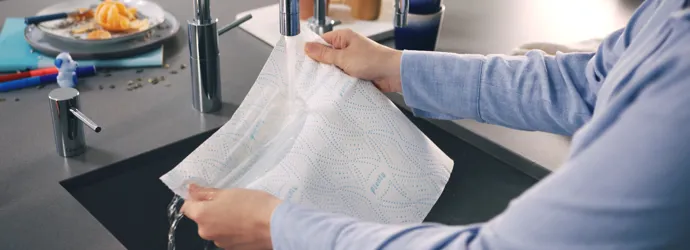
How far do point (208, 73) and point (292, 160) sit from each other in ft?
0.84

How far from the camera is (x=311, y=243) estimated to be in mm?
630

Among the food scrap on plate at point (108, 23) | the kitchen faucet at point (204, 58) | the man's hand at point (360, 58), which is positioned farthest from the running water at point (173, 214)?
the food scrap on plate at point (108, 23)

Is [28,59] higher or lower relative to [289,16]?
lower

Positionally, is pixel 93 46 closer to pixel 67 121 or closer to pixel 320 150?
pixel 67 121

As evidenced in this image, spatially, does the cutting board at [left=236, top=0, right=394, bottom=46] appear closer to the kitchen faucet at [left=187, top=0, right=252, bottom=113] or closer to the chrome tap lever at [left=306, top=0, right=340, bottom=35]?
the chrome tap lever at [left=306, top=0, right=340, bottom=35]

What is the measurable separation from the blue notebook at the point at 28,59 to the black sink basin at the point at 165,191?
0.24 meters

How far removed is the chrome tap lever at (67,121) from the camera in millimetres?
879

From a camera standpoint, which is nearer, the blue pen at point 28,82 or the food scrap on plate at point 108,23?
the blue pen at point 28,82

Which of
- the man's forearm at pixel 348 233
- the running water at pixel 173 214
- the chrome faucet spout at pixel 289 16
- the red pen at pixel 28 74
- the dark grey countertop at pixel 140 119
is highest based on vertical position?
the chrome faucet spout at pixel 289 16

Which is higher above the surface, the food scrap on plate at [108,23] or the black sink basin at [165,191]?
the food scrap on plate at [108,23]

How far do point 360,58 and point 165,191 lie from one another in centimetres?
34

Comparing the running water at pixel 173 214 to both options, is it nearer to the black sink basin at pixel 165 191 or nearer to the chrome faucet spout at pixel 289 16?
the black sink basin at pixel 165 191

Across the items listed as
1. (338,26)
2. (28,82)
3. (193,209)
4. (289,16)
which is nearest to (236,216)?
(193,209)

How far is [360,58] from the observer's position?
93 cm
